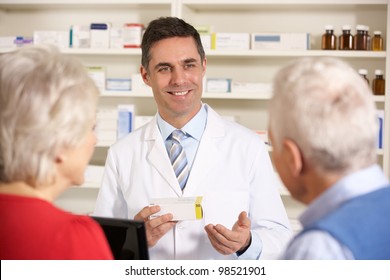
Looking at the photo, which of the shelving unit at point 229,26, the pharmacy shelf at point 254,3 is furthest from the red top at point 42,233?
the pharmacy shelf at point 254,3

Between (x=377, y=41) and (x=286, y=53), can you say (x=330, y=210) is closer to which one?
(x=286, y=53)

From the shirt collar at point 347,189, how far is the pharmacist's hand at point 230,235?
0.64 meters

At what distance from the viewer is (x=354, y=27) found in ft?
10.4

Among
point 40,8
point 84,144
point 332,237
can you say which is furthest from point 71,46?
point 332,237

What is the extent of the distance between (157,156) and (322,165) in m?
0.98

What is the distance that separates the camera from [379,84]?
3012 millimetres

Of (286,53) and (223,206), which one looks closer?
(223,206)

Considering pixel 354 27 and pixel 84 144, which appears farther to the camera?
pixel 354 27

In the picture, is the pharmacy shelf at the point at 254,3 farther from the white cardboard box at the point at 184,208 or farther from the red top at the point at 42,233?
the red top at the point at 42,233

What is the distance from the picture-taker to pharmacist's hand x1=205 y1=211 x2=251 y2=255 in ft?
4.84

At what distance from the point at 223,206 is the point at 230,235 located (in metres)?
0.25

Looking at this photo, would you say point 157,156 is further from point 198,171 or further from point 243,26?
point 243,26

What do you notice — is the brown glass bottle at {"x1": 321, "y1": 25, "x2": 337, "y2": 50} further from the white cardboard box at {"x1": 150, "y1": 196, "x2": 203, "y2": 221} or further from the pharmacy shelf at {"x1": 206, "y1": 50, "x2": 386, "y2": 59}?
the white cardboard box at {"x1": 150, "y1": 196, "x2": 203, "y2": 221}

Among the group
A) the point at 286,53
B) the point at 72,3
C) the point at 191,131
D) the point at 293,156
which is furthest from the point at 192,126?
the point at 72,3
